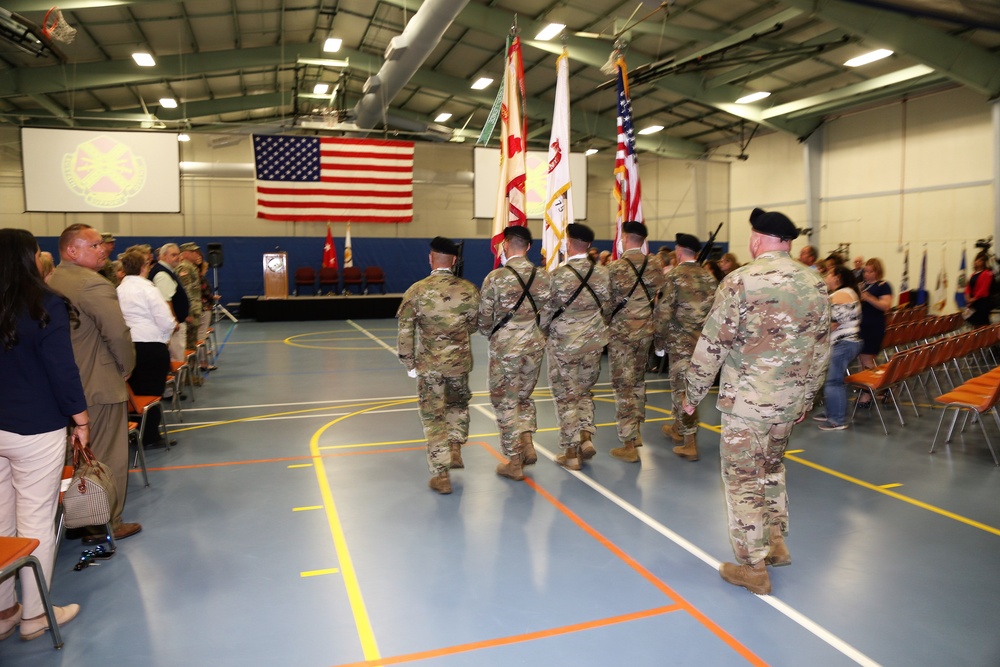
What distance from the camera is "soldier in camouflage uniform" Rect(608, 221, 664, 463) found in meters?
5.59

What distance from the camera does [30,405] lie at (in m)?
2.82

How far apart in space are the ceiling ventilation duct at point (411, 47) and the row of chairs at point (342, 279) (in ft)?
18.1

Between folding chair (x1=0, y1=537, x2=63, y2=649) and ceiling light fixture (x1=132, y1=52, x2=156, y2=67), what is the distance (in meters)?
14.5

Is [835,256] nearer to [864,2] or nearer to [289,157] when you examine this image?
[864,2]

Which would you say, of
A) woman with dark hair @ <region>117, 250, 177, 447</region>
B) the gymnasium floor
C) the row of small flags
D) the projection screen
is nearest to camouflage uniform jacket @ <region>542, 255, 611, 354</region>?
the gymnasium floor

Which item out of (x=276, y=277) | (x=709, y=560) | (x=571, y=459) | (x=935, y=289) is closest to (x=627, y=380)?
(x=571, y=459)

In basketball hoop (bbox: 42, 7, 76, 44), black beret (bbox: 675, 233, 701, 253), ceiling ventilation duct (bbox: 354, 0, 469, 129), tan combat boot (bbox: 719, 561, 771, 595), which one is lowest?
tan combat boot (bbox: 719, 561, 771, 595)

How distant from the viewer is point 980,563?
3764 mm

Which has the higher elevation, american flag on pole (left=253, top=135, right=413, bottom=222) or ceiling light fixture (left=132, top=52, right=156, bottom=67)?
ceiling light fixture (left=132, top=52, right=156, bottom=67)

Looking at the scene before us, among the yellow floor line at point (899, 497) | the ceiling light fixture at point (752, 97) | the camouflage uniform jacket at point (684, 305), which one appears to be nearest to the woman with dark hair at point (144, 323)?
the camouflage uniform jacket at point (684, 305)

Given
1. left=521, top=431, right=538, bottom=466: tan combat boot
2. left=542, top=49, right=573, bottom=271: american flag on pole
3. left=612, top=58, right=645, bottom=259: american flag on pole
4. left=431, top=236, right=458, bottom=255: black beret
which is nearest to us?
left=431, top=236, right=458, bottom=255: black beret

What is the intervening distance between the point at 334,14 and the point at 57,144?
22.0 feet

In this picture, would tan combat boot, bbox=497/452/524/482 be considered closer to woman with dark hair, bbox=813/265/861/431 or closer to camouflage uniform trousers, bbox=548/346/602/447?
camouflage uniform trousers, bbox=548/346/602/447

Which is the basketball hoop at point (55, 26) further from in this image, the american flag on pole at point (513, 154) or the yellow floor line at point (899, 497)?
the yellow floor line at point (899, 497)
